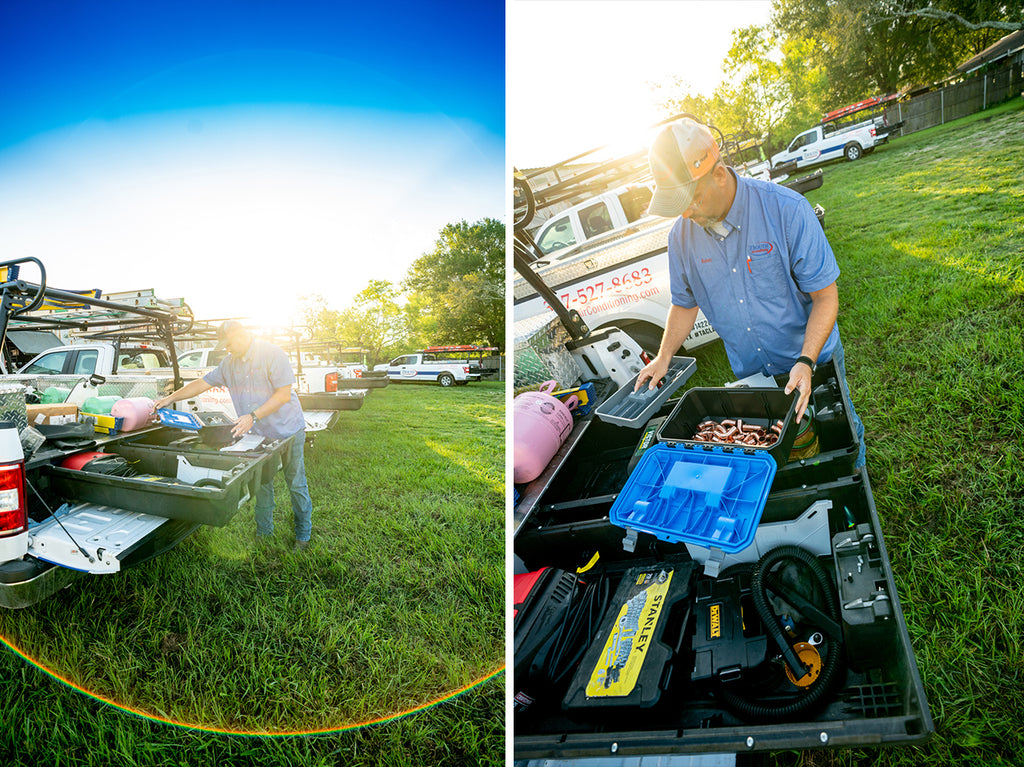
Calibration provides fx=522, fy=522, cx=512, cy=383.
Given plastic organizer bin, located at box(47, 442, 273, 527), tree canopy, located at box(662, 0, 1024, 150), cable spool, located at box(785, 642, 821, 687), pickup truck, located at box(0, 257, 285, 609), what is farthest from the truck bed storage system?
tree canopy, located at box(662, 0, 1024, 150)

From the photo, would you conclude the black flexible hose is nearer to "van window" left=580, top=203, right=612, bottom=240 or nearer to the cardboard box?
the cardboard box

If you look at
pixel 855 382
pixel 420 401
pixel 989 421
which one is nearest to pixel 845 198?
pixel 855 382

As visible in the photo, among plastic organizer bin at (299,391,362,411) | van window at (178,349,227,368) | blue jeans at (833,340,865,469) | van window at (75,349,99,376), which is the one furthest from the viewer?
van window at (178,349,227,368)

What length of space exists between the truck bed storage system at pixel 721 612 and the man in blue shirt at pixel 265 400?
1.40 m

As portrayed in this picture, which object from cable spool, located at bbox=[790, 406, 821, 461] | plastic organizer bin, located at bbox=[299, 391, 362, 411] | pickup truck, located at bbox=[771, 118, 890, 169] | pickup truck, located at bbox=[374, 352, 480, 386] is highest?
pickup truck, located at bbox=[771, 118, 890, 169]

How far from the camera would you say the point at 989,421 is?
6.88ft

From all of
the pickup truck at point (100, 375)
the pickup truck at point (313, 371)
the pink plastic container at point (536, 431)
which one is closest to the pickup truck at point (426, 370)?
the pickup truck at point (313, 371)

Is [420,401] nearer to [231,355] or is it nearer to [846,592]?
[231,355]

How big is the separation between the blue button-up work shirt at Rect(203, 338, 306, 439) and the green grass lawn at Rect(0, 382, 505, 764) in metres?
0.61

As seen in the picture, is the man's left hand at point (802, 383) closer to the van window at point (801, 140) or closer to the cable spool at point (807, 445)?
the cable spool at point (807, 445)

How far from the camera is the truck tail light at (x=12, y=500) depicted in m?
1.62

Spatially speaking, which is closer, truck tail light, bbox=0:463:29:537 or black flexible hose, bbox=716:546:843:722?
black flexible hose, bbox=716:546:843:722

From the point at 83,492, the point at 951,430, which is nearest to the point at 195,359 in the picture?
the point at 83,492

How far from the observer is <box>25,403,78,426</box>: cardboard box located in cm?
249
